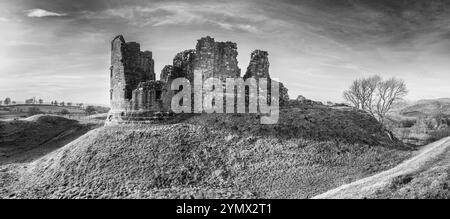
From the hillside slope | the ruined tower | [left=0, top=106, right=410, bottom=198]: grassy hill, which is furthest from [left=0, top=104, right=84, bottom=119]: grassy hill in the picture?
[left=0, top=106, right=410, bottom=198]: grassy hill

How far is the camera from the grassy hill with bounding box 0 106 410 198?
10.5 metres

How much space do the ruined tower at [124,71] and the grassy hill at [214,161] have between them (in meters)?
2.86

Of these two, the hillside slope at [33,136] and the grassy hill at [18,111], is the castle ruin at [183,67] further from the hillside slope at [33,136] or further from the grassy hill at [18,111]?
the grassy hill at [18,111]

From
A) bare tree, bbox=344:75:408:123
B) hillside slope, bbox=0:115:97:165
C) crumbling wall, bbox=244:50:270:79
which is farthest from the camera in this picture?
bare tree, bbox=344:75:408:123

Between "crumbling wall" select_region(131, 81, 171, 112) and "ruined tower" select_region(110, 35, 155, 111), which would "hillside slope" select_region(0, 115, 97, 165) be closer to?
"ruined tower" select_region(110, 35, 155, 111)

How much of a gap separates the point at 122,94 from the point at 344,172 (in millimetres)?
13538

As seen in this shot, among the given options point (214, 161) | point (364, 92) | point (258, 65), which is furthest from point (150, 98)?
point (364, 92)

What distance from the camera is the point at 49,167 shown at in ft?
44.6

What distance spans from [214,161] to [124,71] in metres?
9.45

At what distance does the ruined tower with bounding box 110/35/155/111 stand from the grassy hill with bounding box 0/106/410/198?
9.39ft

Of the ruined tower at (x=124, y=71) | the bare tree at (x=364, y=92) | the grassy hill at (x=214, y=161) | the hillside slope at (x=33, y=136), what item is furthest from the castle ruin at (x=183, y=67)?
the bare tree at (x=364, y=92)

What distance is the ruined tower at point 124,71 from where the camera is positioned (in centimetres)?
1788

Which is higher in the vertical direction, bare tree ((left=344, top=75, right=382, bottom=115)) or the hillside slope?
bare tree ((left=344, top=75, right=382, bottom=115))
